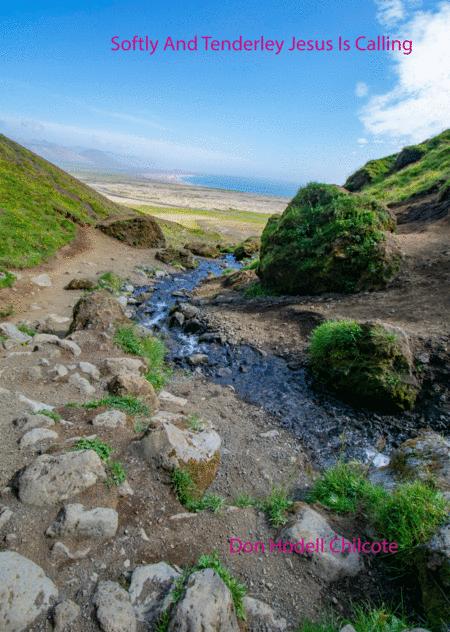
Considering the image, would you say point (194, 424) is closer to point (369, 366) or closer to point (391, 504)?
point (391, 504)

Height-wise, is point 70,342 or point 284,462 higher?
point 70,342

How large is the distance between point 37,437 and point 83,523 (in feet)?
7.19

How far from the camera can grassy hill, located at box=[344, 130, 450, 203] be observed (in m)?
26.4

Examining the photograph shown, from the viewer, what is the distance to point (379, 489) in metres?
6.32

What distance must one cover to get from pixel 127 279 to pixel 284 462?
1889 cm

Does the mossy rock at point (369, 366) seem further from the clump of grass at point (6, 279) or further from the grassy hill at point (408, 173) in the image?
the grassy hill at point (408, 173)

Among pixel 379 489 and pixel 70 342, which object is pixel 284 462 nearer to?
pixel 379 489

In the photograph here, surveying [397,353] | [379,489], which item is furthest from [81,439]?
[397,353]

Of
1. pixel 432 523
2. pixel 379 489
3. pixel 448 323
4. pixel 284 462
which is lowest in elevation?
pixel 284 462

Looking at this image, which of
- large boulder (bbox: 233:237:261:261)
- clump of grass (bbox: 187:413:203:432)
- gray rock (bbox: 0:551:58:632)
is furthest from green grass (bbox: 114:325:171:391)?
large boulder (bbox: 233:237:261:261)

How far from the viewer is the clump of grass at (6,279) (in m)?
16.8

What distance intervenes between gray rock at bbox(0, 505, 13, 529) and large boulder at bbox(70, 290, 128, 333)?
804cm

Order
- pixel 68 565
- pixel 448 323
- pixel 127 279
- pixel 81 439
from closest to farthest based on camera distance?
pixel 68 565, pixel 81 439, pixel 448 323, pixel 127 279

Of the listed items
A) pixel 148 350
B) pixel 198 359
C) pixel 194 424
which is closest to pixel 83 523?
pixel 194 424
